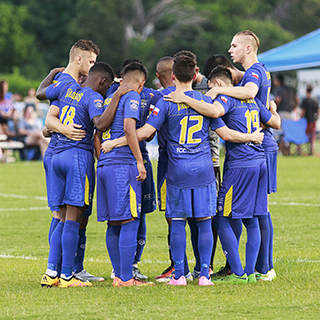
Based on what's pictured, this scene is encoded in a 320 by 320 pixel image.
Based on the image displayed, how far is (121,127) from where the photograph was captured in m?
5.30

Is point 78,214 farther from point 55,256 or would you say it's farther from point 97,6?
point 97,6

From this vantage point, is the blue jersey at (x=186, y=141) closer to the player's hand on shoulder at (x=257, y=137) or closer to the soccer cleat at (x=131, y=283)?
the player's hand on shoulder at (x=257, y=137)

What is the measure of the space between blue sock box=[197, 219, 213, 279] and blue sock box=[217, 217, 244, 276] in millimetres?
148

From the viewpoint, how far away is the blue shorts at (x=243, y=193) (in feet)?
17.4

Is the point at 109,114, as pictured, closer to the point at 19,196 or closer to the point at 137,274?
the point at 137,274

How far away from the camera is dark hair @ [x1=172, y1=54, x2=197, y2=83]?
520cm

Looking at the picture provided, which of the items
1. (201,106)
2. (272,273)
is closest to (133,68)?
(201,106)

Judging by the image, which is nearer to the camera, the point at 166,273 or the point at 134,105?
the point at 134,105

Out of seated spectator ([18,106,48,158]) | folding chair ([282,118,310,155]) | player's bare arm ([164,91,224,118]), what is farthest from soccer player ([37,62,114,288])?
folding chair ([282,118,310,155])

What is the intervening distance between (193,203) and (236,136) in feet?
→ 2.21

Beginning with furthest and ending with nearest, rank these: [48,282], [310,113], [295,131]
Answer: [295,131], [310,113], [48,282]

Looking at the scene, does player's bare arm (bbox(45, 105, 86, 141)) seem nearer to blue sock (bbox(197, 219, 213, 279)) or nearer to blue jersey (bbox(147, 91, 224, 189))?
blue jersey (bbox(147, 91, 224, 189))

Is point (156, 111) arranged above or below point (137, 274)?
above

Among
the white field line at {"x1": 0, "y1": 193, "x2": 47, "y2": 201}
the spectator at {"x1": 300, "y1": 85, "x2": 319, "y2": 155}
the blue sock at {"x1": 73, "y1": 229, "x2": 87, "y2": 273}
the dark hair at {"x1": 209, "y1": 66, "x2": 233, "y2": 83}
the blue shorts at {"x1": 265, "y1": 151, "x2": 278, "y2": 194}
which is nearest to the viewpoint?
the dark hair at {"x1": 209, "y1": 66, "x2": 233, "y2": 83}
